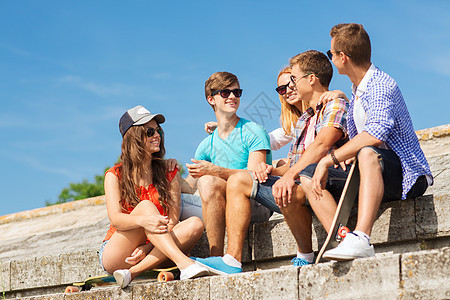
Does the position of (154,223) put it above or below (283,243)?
above

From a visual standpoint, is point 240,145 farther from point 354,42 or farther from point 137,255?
point 354,42

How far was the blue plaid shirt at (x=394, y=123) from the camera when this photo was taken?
3.70m

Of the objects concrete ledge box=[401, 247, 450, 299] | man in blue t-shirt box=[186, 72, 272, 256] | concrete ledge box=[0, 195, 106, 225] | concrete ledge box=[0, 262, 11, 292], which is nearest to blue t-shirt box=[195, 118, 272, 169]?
man in blue t-shirt box=[186, 72, 272, 256]

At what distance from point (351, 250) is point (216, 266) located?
45.8 inches

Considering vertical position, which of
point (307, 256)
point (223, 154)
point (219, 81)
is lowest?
point (307, 256)

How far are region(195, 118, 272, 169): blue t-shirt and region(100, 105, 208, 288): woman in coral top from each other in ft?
1.52

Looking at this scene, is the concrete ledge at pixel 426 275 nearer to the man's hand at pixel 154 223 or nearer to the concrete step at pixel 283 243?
the concrete step at pixel 283 243

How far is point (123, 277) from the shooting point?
4148 millimetres

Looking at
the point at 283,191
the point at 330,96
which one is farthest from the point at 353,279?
the point at 330,96

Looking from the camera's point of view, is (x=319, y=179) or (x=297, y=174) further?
(x=297, y=174)

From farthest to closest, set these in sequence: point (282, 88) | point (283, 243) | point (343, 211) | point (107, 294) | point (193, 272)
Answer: point (282, 88)
point (283, 243)
point (107, 294)
point (193, 272)
point (343, 211)

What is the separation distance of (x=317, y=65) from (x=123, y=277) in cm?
222

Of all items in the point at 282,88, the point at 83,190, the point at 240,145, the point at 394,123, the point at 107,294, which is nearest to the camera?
the point at 394,123

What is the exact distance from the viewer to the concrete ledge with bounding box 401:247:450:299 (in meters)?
2.99
